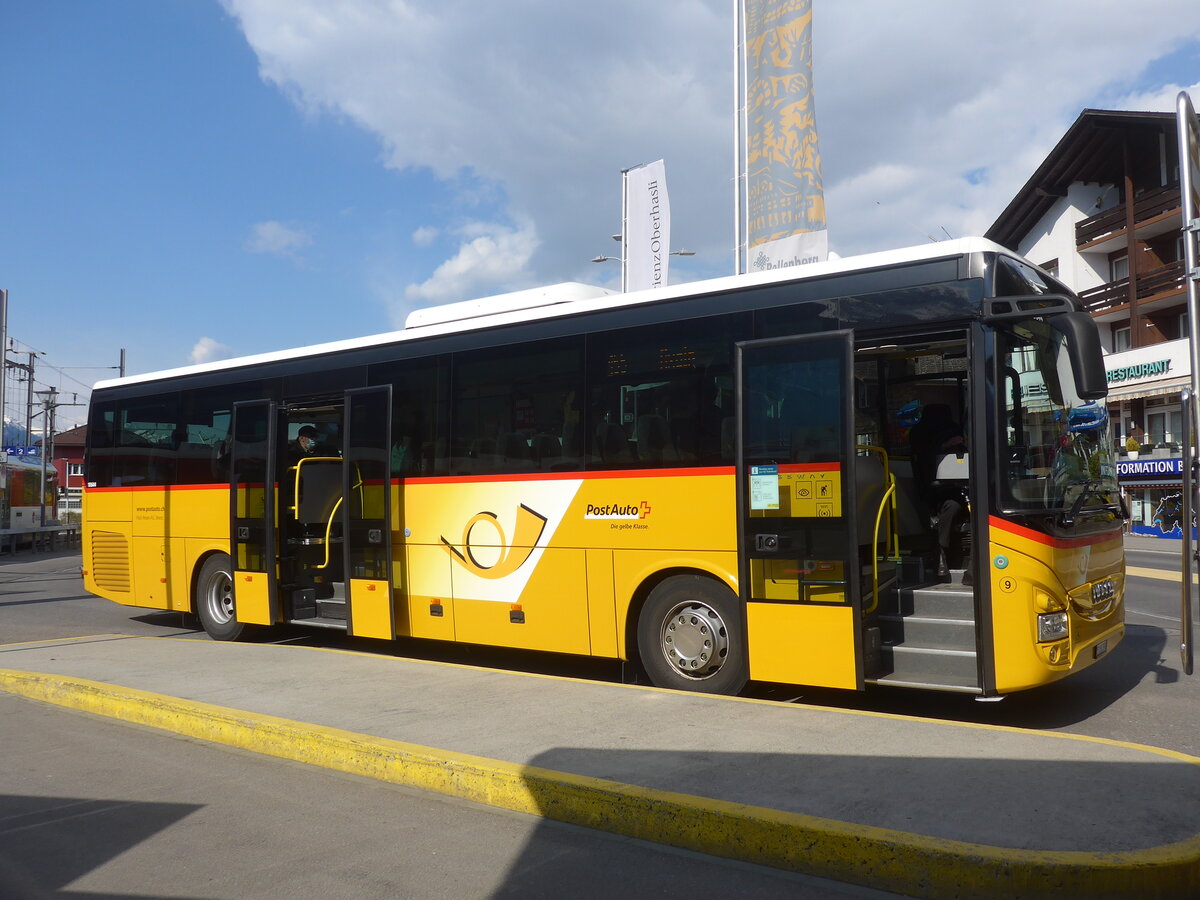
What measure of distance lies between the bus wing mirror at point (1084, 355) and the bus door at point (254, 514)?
26.7 ft

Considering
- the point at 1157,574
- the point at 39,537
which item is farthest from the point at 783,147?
the point at 39,537

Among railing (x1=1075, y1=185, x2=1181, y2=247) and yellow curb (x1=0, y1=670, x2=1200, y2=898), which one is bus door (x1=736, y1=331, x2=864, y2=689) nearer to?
yellow curb (x1=0, y1=670, x2=1200, y2=898)

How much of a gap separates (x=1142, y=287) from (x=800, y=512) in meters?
34.5

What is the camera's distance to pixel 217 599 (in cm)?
1205

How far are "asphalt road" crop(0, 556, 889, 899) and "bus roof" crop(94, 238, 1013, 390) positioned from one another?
14.2ft

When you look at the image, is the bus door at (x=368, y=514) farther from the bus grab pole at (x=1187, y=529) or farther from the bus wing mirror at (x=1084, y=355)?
the bus grab pole at (x=1187, y=529)

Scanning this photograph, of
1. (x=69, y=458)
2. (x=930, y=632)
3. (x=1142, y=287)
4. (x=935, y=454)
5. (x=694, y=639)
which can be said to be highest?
(x=1142, y=287)

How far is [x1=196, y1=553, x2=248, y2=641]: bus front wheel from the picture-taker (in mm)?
11828

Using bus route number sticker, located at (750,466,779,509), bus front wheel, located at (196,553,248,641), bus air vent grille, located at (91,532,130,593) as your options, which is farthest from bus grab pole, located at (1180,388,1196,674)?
bus air vent grille, located at (91,532,130,593)

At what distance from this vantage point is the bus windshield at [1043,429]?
654 centimetres

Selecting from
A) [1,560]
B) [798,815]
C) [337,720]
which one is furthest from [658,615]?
[1,560]

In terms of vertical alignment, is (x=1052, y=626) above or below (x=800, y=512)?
below

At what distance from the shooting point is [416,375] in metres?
9.78

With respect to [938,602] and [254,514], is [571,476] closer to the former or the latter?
[938,602]
